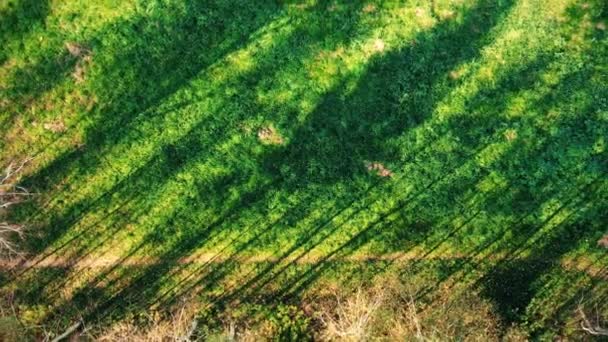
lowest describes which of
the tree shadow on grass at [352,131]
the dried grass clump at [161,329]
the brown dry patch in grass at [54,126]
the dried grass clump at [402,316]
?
the dried grass clump at [402,316]

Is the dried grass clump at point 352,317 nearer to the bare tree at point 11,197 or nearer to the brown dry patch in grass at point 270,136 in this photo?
the brown dry patch in grass at point 270,136

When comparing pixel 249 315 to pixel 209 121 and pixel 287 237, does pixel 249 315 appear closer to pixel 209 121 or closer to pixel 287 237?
pixel 287 237

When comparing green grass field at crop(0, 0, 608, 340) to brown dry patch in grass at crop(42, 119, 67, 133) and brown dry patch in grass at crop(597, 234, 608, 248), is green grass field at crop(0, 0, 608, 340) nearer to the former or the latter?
brown dry patch in grass at crop(42, 119, 67, 133)

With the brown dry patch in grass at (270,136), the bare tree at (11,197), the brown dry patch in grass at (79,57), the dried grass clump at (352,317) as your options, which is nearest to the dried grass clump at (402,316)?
the dried grass clump at (352,317)

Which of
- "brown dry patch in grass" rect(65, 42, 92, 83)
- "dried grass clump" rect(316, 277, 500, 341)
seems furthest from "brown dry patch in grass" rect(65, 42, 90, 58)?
"dried grass clump" rect(316, 277, 500, 341)

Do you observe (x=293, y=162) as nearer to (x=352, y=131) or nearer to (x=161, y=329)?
(x=352, y=131)
